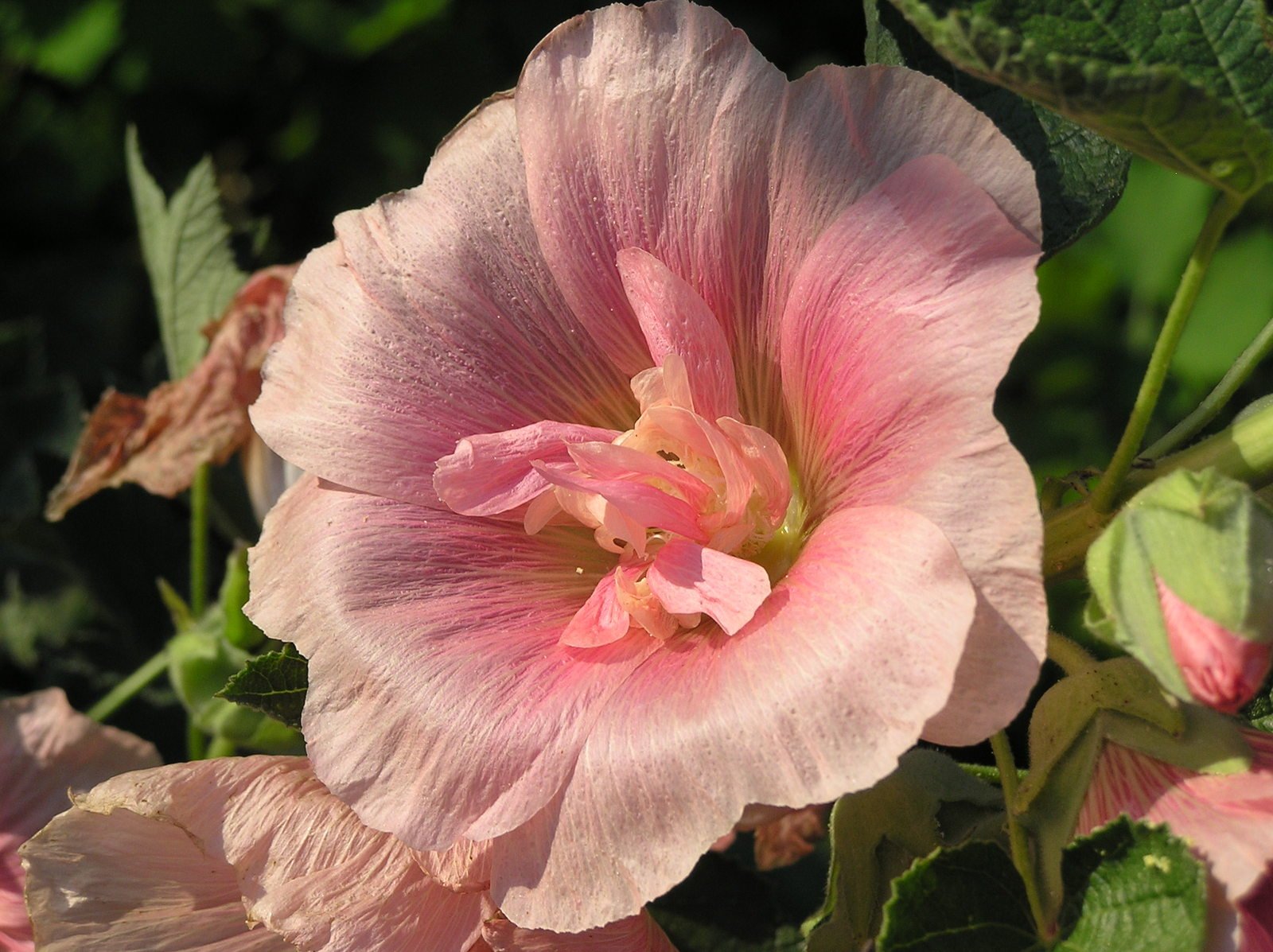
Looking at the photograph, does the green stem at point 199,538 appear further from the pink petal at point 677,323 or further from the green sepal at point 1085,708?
the green sepal at point 1085,708

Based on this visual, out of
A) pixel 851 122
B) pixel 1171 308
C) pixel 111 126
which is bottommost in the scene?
pixel 111 126

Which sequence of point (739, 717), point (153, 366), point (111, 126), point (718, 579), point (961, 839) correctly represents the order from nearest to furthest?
point (739, 717)
point (718, 579)
point (961, 839)
point (153, 366)
point (111, 126)

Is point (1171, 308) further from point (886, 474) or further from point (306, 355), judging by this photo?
point (306, 355)

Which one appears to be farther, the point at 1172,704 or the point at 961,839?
the point at 961,839

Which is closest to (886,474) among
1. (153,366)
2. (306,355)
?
(306,355)

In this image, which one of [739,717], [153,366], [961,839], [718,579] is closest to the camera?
[739,717]

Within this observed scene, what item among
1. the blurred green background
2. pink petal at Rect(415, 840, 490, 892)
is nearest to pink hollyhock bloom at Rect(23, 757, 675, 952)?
pink petal at Rect(415, 840, 490, 892)

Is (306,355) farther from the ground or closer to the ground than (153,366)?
farther from the ground

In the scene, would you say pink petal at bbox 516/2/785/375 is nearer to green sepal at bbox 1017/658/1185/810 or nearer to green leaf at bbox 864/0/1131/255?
green leaf at bbox 864/0/1131/255
